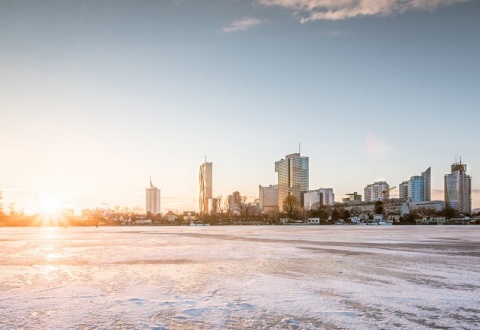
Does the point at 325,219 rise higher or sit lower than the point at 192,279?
lower

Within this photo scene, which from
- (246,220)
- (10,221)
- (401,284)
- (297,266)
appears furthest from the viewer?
(246,220)

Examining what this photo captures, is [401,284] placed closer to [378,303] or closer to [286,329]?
[378,303]

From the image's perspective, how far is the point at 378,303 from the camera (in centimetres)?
677

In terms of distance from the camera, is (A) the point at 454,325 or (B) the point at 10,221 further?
(B) the point at 10,221

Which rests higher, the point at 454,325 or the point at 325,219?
the point at 454,325

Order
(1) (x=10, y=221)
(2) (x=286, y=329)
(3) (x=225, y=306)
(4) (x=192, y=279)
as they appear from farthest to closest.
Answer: (1) (x=10, y=221) → (4) (x=192, y=279) → (3) (x=225, y=306) → (2) (x=286, y=329)

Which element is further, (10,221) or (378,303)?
(10,221)

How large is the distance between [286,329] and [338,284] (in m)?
3.58

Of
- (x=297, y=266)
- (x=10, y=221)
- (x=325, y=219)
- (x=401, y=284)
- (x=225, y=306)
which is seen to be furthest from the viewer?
(x=325, y=219)

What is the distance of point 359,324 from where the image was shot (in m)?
5.53

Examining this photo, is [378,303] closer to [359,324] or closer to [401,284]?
[359,324]

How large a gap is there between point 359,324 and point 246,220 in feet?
340

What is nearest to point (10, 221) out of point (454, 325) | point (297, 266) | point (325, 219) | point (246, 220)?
point (246, 220)

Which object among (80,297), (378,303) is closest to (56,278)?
(80,297)
